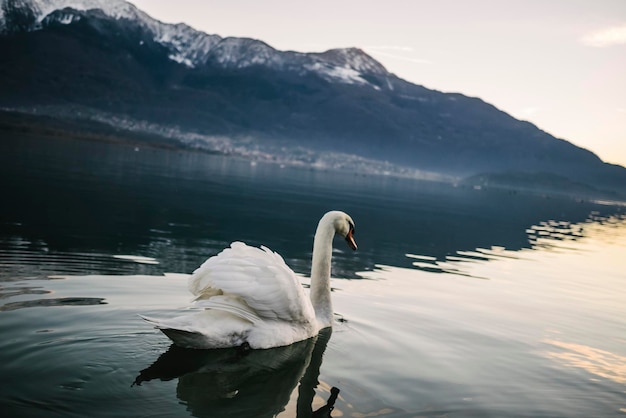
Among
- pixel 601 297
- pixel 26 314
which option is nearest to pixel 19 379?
pixel 26 314

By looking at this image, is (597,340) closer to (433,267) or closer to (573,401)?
(573,401)

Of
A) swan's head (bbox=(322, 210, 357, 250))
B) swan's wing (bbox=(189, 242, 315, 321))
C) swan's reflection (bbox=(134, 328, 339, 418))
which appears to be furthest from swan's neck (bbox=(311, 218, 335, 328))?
swan's wing (bbox=(189, 242, 315, 321))

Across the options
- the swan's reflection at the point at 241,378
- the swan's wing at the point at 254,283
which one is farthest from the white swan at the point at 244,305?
the swan's reflection at the point at 241,378

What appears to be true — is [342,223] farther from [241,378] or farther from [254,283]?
[241,378]

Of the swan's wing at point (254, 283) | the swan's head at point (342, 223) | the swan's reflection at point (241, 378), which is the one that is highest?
the swan's head at point (342, 223)

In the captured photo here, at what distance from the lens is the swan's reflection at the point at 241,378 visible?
823 centimetres

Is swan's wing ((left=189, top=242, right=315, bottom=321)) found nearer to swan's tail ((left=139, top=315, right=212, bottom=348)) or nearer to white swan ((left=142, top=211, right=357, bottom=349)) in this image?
white swan ((left=142, top=211, right=357, bottom=349))

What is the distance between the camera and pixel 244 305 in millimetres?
9562

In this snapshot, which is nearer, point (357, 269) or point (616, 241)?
point (357, 269)

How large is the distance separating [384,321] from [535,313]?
6.06m

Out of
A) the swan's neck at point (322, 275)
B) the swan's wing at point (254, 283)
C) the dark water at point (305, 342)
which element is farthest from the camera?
the swan's neck at point (322, 275)

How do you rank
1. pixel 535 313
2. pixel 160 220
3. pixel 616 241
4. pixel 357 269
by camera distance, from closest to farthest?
pixel 535 313, pixel 357 269, pixel 160 220, pixel 616 241

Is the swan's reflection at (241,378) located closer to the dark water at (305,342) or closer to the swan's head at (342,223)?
the dark water at (305,342)

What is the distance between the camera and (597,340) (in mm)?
15148
